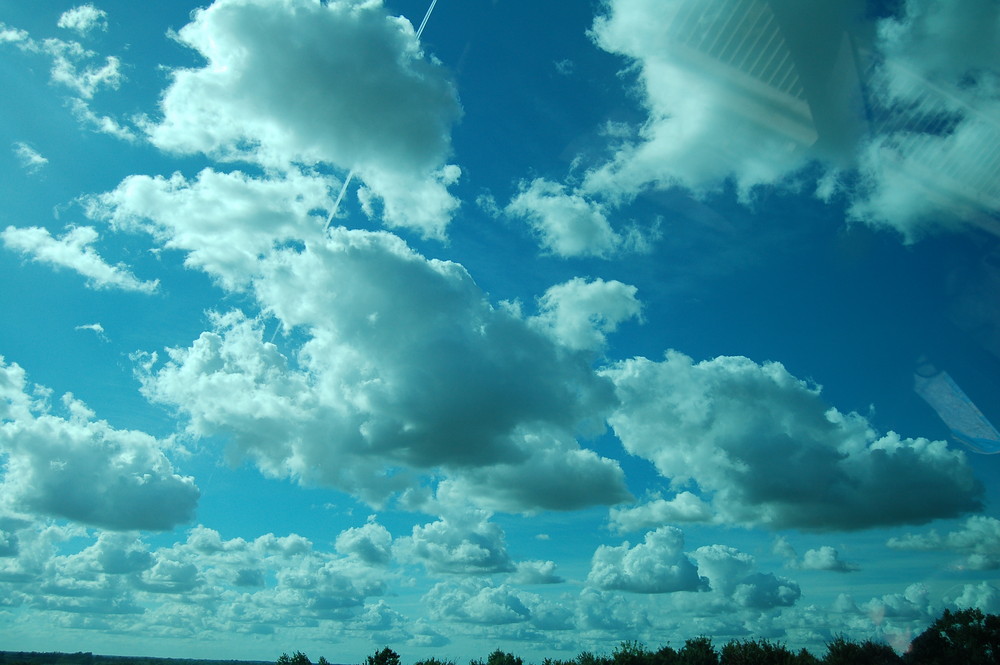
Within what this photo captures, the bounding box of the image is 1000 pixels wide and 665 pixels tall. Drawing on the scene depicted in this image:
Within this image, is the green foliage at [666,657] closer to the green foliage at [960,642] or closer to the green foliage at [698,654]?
the green foliage at [698,654]

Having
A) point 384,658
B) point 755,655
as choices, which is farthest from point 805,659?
point 384,658

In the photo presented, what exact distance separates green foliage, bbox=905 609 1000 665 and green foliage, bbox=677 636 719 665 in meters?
12.9

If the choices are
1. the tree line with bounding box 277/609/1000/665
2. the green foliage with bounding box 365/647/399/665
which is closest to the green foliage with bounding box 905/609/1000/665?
the tree line with bounding box 277/609/1000/665

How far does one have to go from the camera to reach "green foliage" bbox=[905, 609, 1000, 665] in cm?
4975

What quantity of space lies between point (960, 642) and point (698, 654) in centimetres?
1904

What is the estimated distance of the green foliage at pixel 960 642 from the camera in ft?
163

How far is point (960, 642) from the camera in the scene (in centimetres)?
5178

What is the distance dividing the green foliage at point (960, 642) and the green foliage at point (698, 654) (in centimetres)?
1285

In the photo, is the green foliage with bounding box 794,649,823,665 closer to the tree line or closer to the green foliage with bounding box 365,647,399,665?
the tree line

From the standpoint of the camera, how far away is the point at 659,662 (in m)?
51.6

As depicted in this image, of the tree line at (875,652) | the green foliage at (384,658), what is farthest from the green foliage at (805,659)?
the green foliage at (384,658)

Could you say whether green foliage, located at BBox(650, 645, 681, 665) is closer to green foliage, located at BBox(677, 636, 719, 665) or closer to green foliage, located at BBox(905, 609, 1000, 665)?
green foliage, located at BBox(677, 636, 719, 665)

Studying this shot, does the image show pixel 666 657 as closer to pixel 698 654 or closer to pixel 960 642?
pixel 698 654

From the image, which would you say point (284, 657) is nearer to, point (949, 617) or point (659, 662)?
point (659, 662)
